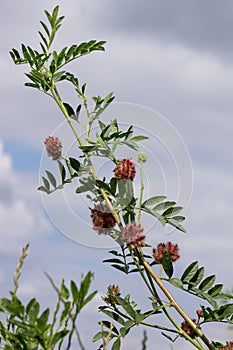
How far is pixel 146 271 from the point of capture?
7.98ft

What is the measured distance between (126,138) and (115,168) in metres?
0.25

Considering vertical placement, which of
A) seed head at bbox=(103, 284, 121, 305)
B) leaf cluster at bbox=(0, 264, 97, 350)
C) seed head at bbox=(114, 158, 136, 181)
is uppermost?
seed head at bbox=(114, 158, 136, 181)

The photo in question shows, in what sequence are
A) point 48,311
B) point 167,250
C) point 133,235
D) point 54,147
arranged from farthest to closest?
point 54,147, point 167,250, point 133,235, point 48,311

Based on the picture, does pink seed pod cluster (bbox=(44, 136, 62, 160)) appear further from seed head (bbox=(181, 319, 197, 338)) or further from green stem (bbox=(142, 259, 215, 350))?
seed head (bbox=(181, 319, 197, 338))

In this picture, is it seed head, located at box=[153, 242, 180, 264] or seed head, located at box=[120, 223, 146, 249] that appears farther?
seed head, located at box=[153, 242, 180, 264]

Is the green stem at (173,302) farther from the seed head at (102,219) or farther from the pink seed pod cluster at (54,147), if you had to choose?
the pink seed pod cluster at (54,147)

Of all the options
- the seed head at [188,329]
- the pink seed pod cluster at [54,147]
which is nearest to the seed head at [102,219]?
the pink seed pod cluster at [54,147]

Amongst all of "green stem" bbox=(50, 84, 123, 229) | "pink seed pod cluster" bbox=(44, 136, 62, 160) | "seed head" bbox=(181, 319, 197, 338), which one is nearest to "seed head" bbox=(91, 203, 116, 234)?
"green stem" bbox=(50, 84, 123, 229)

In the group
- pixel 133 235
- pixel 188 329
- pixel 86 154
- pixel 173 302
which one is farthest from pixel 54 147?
pixel 188 329

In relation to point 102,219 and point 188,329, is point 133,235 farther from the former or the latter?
point 188,329

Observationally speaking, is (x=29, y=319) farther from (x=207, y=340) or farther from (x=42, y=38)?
(x=42, y=38)

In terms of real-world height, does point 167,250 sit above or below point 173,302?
above

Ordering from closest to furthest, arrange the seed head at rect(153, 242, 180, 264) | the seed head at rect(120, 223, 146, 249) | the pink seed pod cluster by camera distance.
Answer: the seed head at rect(120, 223, 146, 249) < the seed head at rect(153, 242, 180, 264) < the pink seed pod cluster

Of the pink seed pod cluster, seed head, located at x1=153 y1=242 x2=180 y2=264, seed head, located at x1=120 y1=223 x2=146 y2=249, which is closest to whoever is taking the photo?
seed head, located at x1=120 y1=223 x2=146 y2=249
